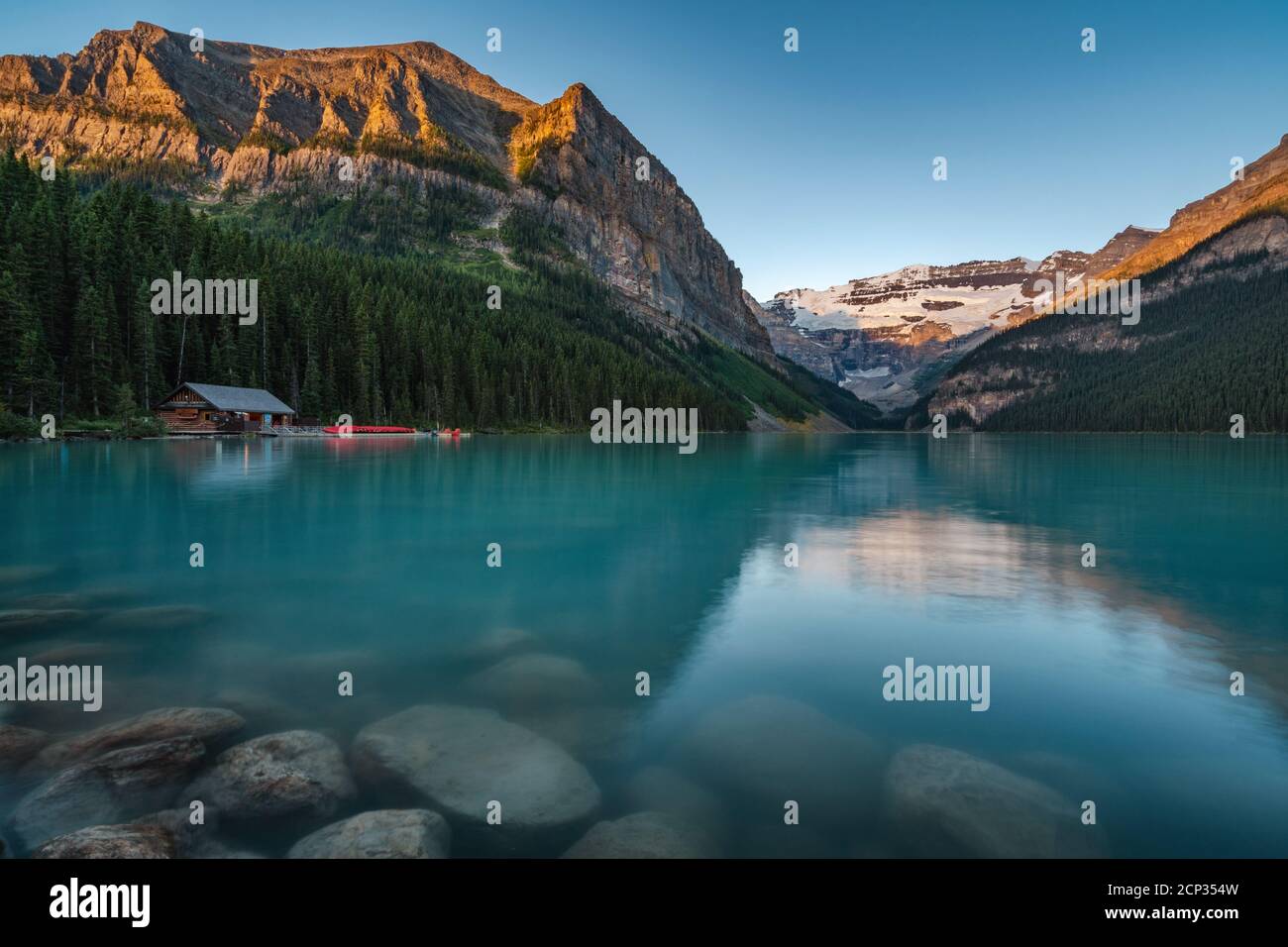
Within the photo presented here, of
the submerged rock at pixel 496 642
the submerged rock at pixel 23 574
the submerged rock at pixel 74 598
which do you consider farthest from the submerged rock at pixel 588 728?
the submerged rock at pixel 23 574

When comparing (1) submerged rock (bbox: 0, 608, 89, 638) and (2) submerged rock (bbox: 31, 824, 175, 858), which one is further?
(1) submerged rock (bbox: 0, 608, 89, 638)

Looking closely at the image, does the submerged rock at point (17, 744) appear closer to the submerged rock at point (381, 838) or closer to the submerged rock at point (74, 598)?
the submerged rock at point (381, 838)

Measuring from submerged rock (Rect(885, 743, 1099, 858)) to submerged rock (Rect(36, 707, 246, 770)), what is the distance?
10.3 m

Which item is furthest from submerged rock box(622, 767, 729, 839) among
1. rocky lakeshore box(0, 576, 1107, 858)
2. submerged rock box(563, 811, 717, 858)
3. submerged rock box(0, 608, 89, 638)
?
submerged rock box(0, 608, 89, 638)

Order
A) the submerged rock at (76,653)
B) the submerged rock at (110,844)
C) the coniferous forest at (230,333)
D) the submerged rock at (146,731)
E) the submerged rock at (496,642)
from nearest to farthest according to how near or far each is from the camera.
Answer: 1. the submerged rock at (110,844)
2. the submerged rock at (146,731)
3. the submerged rock at (76,653)
4. the submerged rock at (496,642)
5. the coniferous forest at (230,333)

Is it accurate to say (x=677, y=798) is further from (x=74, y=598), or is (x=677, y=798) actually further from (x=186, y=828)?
(x=74, y=598)

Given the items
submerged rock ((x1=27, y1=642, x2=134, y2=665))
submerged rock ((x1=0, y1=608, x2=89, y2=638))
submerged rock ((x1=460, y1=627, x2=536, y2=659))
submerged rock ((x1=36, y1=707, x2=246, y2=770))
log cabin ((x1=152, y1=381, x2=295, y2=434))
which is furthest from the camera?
log cabin ((x1=152, y1=381, x2=295, y2=434))

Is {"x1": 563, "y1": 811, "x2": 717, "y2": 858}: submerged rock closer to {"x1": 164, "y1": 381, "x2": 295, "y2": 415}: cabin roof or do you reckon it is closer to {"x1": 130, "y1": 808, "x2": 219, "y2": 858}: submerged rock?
{"x1": 130, "y1": 808, "x2": 219, "y2": 858}: submerged rock

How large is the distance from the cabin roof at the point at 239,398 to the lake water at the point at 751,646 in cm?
6275

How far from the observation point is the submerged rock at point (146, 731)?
9.54 m

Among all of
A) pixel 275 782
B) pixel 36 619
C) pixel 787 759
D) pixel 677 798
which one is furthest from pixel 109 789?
pixel 36 619

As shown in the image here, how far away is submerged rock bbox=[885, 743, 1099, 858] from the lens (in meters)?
7.89

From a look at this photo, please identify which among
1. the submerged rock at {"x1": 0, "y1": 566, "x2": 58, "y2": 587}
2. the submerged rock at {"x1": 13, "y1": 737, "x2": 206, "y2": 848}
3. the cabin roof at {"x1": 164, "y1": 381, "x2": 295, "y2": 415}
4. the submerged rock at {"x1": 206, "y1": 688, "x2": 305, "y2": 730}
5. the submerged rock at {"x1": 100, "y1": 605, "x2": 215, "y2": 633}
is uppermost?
the cabin roof at {"x1": 164, "y1": 381, "x2": 295, "y2": 415}

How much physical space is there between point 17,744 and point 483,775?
7.09 metres
